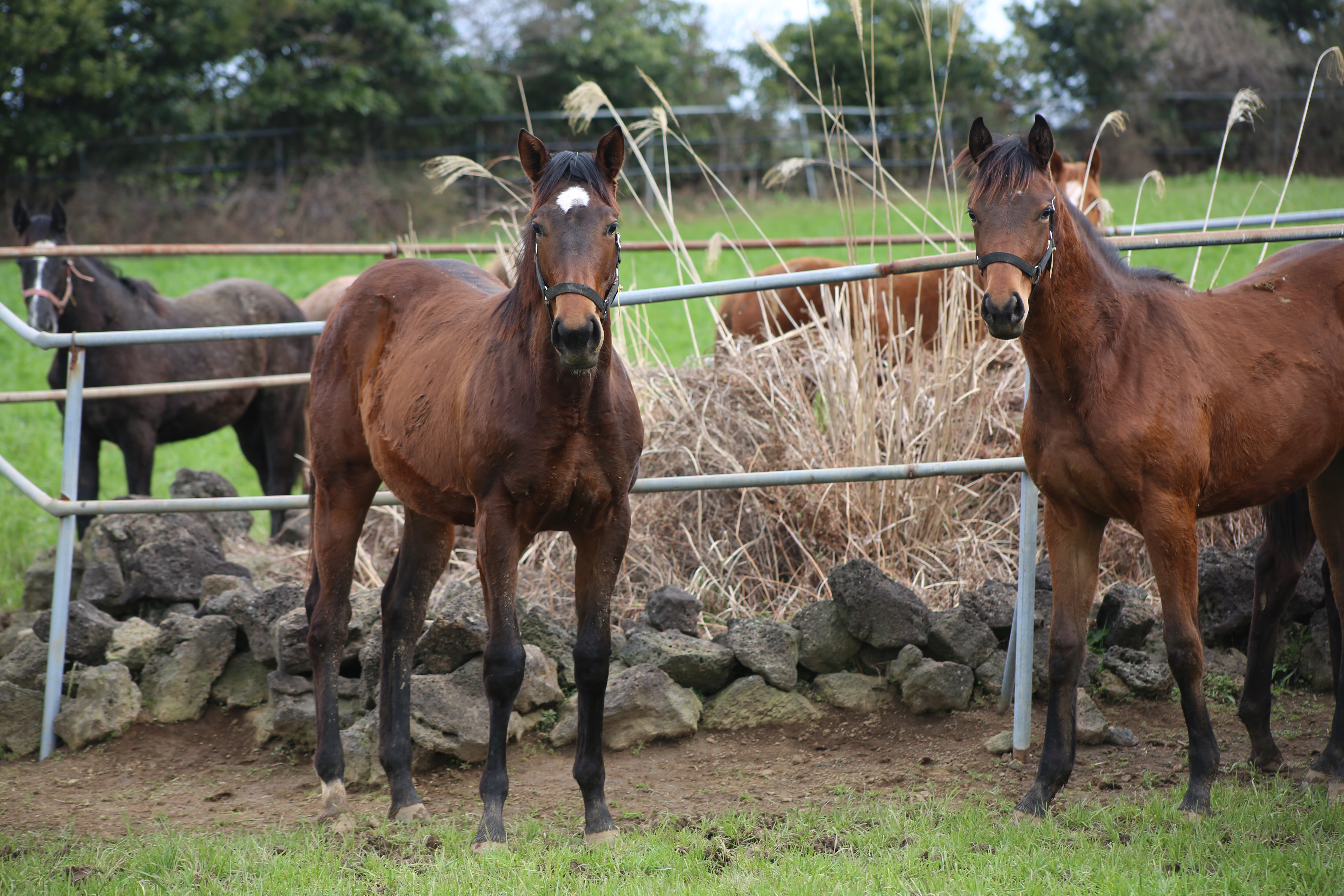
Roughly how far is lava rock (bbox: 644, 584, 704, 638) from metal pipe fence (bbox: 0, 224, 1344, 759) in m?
0.60

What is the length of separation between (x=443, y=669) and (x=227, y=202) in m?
18.6

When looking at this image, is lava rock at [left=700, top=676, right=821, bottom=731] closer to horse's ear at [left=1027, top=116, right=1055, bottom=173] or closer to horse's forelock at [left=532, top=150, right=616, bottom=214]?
horse's forelock at [left=532, top=150, right=616, bottom=214]

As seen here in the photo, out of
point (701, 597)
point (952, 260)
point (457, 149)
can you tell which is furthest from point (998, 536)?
point (457, 149)

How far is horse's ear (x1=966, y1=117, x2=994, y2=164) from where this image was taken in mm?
3299

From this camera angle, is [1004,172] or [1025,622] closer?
[1004,172]

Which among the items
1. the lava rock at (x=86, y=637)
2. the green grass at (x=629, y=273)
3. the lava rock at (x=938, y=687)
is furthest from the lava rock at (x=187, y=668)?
the lava rock at (x=938, y=687)

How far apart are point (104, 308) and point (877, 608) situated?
20.0ft

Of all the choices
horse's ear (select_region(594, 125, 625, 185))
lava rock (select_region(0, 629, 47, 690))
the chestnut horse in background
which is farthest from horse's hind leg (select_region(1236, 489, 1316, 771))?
lava rock (select_region(0, 629, 47, 690))

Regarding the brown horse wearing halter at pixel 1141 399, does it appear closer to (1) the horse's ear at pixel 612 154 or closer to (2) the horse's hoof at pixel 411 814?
(1) the horse's ear at pixel 612 154

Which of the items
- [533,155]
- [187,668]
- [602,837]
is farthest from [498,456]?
[187,668]

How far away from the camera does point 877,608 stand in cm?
443

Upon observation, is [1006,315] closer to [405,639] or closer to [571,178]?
[571,178]

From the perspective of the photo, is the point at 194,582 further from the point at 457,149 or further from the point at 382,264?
the point at 457,149

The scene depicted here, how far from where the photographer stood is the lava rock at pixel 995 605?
447 centimetres
